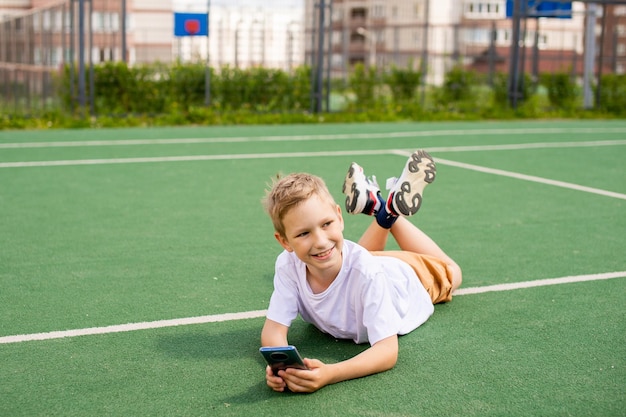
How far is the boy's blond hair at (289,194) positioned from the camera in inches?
120

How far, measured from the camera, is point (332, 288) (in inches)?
129

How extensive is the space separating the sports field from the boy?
0.25 ft

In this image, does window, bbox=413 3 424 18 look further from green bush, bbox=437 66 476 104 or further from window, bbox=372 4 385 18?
green bush, bbox=437 66 476 104

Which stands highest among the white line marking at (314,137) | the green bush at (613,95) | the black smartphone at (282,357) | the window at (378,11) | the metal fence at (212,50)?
the window at (378,11)

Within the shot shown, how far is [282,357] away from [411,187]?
143 cm

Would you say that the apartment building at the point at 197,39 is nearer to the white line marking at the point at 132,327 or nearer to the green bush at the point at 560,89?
the green bush at the point at 560,89

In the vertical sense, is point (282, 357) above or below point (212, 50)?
below

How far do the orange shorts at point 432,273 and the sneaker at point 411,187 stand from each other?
0.69ft

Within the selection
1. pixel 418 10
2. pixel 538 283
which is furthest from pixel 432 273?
pixel 418 10

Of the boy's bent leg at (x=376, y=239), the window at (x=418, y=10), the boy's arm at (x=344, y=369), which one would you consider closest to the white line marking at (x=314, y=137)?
the boy's bent leg at (x=376, y=239)

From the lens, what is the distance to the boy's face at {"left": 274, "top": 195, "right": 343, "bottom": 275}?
3064 mm

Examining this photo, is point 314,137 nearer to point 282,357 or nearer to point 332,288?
point 332,288

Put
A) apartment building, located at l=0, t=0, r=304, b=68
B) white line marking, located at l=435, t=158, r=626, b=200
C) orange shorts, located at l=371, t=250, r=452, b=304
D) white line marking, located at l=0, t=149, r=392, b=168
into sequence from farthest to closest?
1. apartment building, located at l=0, t=0, r=304, b=68
2. white line marking, located at l=0, t=149, r=392, b=168
3. white line marking, located at l=435, t=158, r=626, b=200
4. orange shorts, located at l=371, t=250, r=452, b=304

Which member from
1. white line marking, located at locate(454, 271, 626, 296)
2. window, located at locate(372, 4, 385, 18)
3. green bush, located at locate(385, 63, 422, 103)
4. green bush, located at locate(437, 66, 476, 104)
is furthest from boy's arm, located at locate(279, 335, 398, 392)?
window, located at locate(372, 4, 385, 18)
